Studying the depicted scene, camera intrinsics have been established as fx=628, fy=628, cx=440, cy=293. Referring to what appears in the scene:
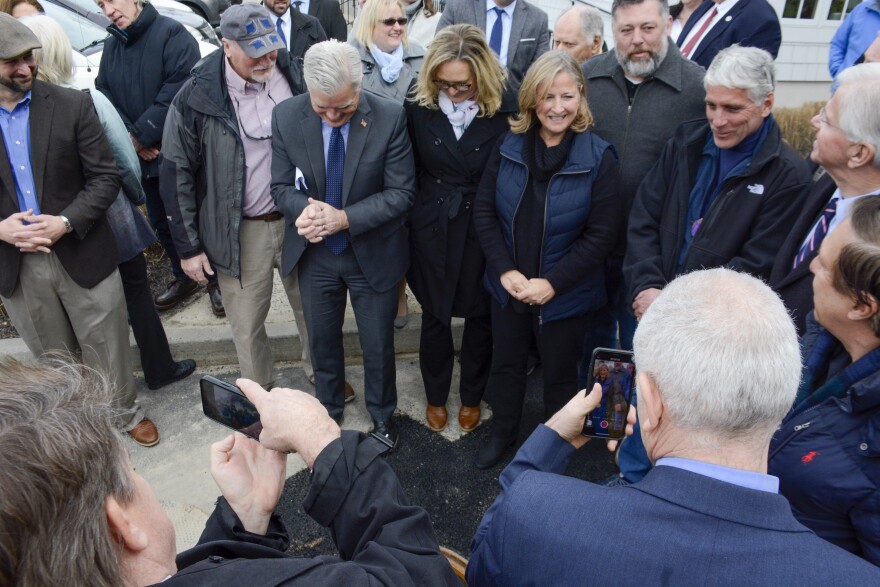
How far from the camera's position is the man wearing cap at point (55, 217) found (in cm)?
298

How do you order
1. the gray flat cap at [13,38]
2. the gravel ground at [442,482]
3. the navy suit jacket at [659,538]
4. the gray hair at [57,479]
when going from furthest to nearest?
the gravel ground at [442,482] → the gray flat cap at [13,38] → the navy suit jacket at [659,538] → the gray hair at [57,479]

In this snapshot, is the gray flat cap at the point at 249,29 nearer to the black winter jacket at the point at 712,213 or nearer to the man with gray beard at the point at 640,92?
the man with gray beard at the point at 640,92

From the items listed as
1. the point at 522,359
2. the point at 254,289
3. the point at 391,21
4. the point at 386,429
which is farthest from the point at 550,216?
the point at 391,21

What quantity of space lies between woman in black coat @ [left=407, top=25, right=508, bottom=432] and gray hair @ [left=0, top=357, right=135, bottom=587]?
2.38m

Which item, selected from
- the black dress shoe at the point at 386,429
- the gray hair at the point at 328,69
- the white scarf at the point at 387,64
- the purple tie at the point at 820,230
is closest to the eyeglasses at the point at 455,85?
the gray hair at the point at 328,69

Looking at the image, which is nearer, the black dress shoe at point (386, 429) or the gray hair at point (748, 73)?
the gray hair at point (748, 73)

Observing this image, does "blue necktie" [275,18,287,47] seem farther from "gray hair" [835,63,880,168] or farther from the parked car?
"gray hair" [835,63,880,168]

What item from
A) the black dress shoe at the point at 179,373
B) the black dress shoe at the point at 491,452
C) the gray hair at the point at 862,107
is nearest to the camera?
the gray hair at the point at 862,107

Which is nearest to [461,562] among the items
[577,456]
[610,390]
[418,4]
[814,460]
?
[610,390]

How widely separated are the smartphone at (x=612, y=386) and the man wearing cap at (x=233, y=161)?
224 cm

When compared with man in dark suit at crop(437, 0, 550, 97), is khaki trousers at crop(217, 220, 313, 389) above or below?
below

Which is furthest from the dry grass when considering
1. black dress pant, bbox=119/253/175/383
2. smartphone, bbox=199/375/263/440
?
smartphone, bbox=199/375/263/440

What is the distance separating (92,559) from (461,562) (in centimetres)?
110

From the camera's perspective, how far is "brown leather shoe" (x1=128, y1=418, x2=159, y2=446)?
363 cm
